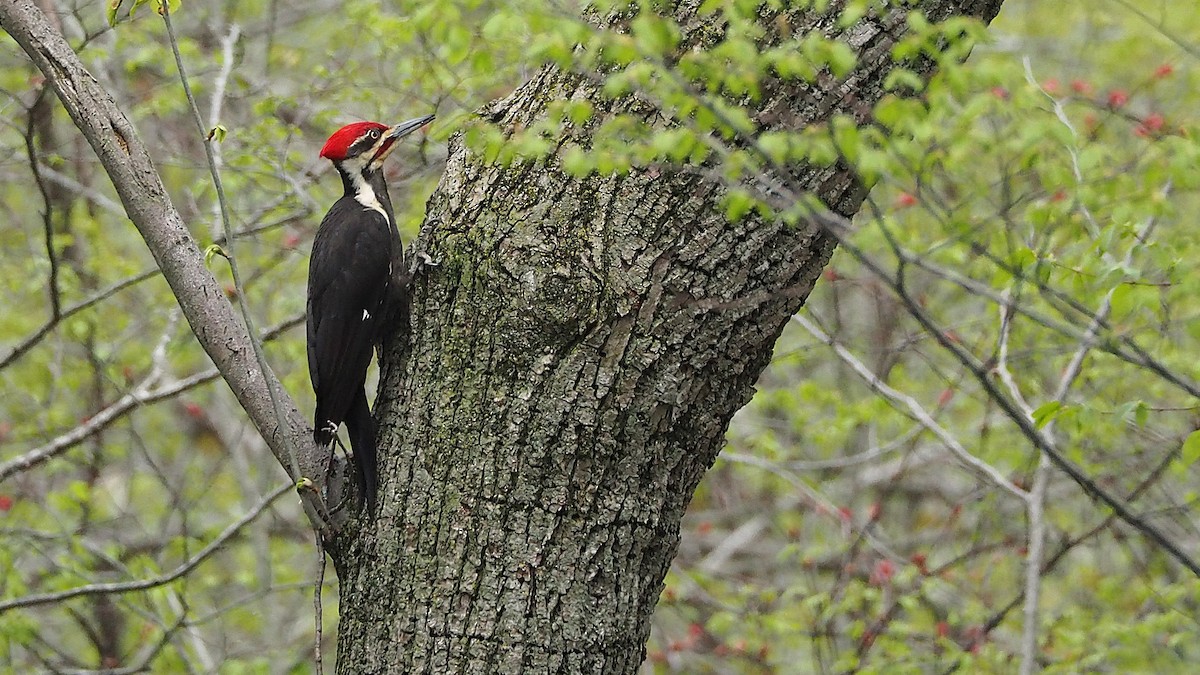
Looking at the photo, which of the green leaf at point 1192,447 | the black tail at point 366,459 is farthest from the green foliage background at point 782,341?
the black tail at point 366,459

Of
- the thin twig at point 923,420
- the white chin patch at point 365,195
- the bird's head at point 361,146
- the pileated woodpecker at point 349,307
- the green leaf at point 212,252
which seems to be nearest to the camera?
the green leaf at point 212,252

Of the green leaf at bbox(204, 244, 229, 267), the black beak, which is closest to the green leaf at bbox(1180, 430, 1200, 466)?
the green leaf at bbox(204, 244, 229, 267)

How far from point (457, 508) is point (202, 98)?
443 centimetres

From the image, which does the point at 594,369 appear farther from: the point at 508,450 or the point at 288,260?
the point at 288,260

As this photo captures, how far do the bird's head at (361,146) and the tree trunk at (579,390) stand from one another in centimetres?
145

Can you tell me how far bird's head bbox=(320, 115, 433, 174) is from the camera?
3.56 meters

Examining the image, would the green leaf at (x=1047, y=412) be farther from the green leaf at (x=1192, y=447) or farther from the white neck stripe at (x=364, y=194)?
the white neck stripe at (x=364, y=194)

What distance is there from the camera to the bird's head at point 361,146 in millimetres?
3564

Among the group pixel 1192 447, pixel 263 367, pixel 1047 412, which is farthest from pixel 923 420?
pixel 263 367

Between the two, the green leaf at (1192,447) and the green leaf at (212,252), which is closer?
the green leaf at (1192,447)

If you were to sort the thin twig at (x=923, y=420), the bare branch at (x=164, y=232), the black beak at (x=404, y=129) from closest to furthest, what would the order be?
the bare branch at (x=164, y=232) < the black beak at (x=404, y=129) < the thin twig at (x=923, y=420)

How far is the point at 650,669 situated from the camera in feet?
20.1

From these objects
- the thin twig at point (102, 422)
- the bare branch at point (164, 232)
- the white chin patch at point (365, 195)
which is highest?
the white chin patch at point (365, 195)

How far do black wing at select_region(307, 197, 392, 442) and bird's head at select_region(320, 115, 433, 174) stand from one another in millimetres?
446
